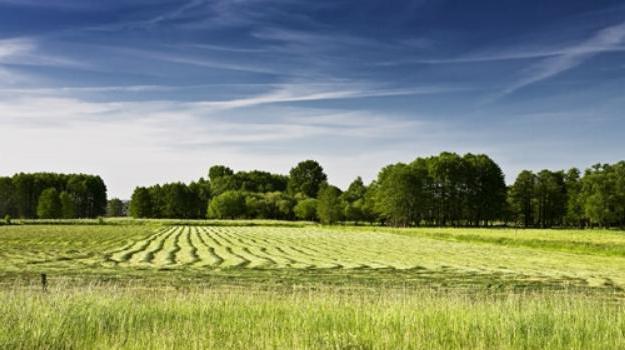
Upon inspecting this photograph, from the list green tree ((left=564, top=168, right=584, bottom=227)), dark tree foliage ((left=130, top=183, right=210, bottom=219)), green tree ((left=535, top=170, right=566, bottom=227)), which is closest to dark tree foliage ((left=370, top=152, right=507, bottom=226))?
green tree ((left=535, top=170, right=566, bottom=227))

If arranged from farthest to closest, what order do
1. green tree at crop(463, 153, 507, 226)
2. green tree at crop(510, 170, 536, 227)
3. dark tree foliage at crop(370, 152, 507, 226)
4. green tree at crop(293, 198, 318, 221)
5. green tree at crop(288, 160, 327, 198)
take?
green tree at crop(288, 160, 327, 198), green tree at crop(293, 198, 318, 221), green tree at crop(510, 170, 536, 227), green tree at crop(463, 153, 507, 226), dark tree foliage at crop(370, 152, 507, 226)

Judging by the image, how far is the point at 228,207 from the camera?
15788cm

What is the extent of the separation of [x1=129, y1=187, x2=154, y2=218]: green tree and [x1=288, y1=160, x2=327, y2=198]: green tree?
143 ft

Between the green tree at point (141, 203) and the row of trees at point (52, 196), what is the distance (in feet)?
47.4

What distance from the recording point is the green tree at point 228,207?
518 ft

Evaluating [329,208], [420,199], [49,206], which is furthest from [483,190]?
[49,206]

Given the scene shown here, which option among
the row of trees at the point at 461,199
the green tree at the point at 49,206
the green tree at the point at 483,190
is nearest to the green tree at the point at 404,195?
the row of trees at the point at 461,199

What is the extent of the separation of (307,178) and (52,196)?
7598cm

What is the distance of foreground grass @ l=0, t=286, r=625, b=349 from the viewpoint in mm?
9516

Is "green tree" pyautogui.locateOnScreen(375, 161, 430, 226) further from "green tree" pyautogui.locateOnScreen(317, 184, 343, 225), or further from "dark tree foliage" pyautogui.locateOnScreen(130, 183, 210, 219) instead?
"dark tree foliage" pyautogui.locateOnScreen(130, 183, 210, 219)

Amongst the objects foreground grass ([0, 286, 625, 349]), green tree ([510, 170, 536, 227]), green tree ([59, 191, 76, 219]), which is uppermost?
green tree ([510, 170, 536, 227])

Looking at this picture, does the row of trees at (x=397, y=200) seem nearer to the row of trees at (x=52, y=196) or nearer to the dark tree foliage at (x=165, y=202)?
the dark tree foliage at (x=165, y=202)

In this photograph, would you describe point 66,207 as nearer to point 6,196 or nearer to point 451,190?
point 6,196

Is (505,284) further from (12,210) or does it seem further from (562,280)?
(12,210)
